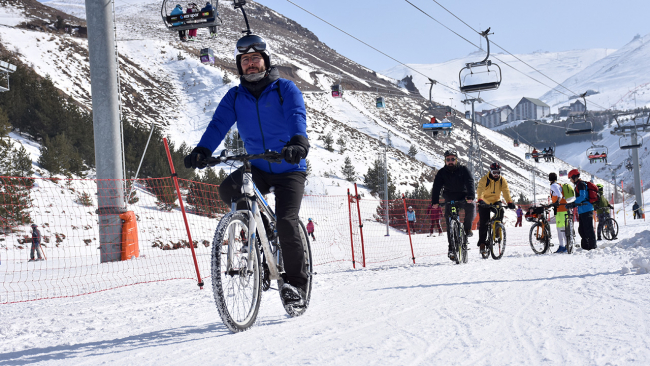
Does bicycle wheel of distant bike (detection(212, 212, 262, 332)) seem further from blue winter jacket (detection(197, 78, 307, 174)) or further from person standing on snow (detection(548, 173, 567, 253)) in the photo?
person standing on snow (detection(548, 173, 567, 253))

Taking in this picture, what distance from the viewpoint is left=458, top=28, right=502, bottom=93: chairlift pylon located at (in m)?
17.2

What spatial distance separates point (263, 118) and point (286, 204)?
621 millimetres

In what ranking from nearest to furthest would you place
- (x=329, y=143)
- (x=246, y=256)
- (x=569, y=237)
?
(x=246, y=256), (x=569, y=237), (x=329, y=143)

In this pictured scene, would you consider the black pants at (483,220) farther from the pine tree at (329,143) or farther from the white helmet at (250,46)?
the pine tree at (329,143)

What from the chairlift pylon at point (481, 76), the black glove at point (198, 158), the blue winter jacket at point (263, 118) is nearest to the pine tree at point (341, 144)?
the chairlift pylon at point (481, 76)

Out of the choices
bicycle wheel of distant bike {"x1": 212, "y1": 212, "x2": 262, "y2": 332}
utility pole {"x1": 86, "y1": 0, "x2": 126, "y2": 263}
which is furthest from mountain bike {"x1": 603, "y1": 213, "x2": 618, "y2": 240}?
bicycle wheel of distant bike {"x1": 212, "y1": 212, "x2": 262, "y2": 332}

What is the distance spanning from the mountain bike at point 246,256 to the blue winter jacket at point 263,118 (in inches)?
→ 11.4

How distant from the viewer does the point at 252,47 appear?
3.43 m

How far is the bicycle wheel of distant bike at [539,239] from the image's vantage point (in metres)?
10.1

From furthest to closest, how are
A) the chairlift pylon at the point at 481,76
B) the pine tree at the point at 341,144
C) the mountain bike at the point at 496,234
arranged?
the pine tree at the point at 341,144 → the chairlift pylon at the point at 481,76 → the mountain bike at the point at 496,234

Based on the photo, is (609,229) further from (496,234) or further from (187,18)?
(187,18)

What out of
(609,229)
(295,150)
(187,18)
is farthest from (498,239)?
(187,18)

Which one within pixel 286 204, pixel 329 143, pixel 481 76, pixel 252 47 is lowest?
pixel 286 204

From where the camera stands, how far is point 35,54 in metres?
49.8
